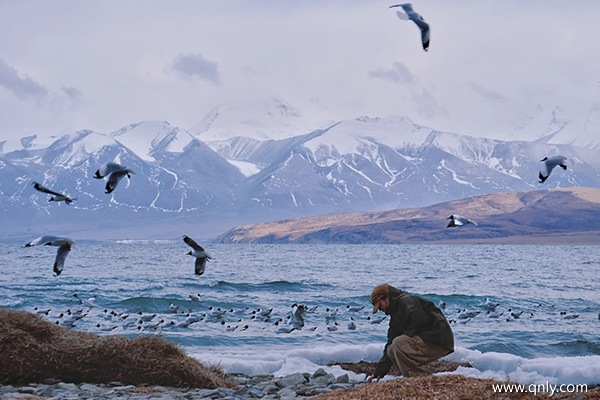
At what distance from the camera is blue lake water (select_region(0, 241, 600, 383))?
20.0 m

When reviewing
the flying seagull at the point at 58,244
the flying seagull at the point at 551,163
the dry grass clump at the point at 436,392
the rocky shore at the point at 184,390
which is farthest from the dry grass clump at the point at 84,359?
the flying seagull at the point at 551,163

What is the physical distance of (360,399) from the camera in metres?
10.8

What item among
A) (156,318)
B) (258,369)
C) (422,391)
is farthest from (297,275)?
(422,391)

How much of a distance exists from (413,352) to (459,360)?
749 cm

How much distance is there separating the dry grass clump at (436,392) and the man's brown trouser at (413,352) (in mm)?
813

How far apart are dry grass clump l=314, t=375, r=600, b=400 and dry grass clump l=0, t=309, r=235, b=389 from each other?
13.1 ft

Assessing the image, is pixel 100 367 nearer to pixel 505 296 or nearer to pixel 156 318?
pixel 156 318

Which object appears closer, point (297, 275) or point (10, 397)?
point (10, 397)

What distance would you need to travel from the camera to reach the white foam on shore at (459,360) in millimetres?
18125

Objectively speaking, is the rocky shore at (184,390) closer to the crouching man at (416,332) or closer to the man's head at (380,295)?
the crouching man at (416,332)

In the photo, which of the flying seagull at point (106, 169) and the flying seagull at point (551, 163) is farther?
the flying seagull at point (551, 163)

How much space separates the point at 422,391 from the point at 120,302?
2707cm

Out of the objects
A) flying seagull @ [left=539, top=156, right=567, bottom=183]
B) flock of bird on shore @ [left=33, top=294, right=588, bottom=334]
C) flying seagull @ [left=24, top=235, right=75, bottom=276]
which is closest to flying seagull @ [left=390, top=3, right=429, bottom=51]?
flying seagull @ [left=539, top=156, right=567, bottom=183]

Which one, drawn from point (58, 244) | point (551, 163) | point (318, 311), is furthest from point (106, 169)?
point (318, 311)
